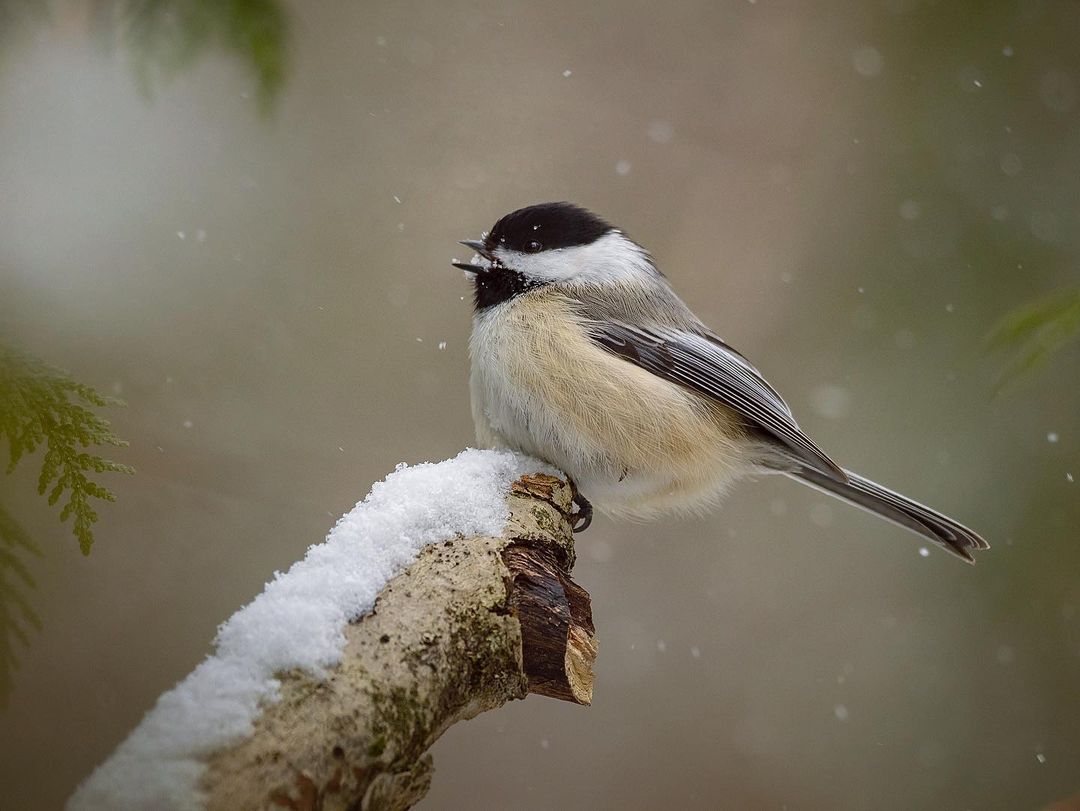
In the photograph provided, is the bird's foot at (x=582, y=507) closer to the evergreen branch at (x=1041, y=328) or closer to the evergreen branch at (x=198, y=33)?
the evergreen branch at (x=1041, y=328)

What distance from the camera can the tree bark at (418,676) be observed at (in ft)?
3.09

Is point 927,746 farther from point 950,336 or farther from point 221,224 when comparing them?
point 221,224

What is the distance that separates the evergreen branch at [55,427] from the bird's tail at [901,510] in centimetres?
201

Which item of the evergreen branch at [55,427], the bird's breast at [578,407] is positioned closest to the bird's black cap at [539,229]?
the bird's breast at [578,407]

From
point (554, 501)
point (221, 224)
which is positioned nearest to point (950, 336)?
point (554, 501)

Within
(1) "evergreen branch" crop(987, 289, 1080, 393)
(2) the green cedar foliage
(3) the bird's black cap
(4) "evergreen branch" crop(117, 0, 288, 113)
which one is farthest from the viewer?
(3) the bird's black cap

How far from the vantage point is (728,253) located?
12.7ft

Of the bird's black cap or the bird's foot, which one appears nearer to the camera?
the bird's foot

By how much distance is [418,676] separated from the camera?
3.74 feet

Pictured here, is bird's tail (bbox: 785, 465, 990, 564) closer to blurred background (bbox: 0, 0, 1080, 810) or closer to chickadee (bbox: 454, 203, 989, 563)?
chickadee (bbox: 454, 203, 989, 563)

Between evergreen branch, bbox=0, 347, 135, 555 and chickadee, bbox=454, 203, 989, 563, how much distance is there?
46.8 inches

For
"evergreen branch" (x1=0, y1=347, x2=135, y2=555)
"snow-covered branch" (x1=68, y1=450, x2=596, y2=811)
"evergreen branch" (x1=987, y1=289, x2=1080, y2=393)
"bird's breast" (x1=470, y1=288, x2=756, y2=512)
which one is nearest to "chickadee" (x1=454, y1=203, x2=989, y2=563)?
"bird's breast" (x1=470, y1=288, x2=756, y2=512)

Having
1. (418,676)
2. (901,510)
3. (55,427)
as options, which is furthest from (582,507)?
(55,427)

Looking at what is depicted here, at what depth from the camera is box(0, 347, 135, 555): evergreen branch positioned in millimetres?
934
